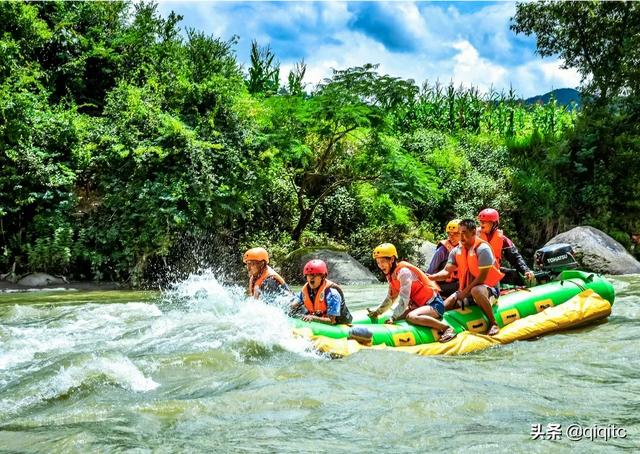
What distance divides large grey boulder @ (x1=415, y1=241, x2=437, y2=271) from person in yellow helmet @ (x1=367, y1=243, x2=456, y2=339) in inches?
346

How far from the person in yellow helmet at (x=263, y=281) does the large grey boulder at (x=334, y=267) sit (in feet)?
21.0

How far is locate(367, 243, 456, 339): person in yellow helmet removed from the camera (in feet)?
22.2

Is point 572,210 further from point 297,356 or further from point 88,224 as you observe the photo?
point 297,356

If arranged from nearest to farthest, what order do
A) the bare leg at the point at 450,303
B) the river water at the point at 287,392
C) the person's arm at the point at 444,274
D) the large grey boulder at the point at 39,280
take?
the river water at the point at 287,392 → the bare leg at the point at 450,303 → the person's arm at the point at 444,274 → the large grey boulder at the point at 39,280

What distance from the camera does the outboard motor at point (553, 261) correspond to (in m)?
8.51

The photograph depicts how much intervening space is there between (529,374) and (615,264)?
35.8ft

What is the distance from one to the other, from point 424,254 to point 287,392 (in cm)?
1154

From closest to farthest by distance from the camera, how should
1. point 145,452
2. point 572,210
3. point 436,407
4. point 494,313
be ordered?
point 145,452 → point 436,407 → point 494,313 → point 572,210

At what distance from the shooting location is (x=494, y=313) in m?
7.37

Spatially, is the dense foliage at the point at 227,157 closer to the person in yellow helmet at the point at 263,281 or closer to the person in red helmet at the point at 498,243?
the person in yellow helmet at the point at 263,281

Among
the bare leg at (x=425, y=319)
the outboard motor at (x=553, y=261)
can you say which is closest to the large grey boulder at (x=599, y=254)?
the outboard motor at (x=553, y=261)

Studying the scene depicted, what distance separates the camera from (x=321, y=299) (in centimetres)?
689

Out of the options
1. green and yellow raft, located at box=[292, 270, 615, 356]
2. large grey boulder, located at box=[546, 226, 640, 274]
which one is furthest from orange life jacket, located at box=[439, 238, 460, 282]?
large grey boulder, located at box=[546, 226, 640, 274]

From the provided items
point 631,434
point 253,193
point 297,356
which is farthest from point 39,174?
point 631,434
